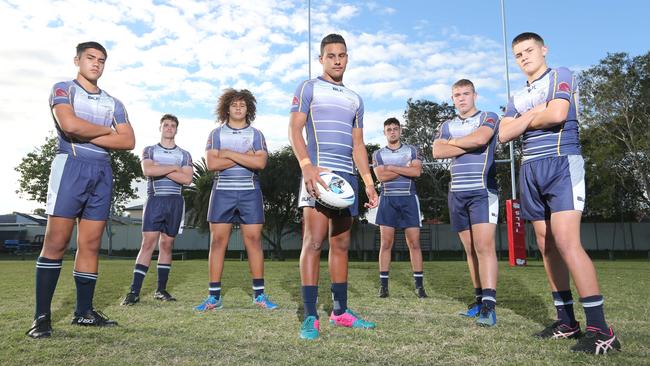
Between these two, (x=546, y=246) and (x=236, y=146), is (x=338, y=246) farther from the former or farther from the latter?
(x=236, y=146)

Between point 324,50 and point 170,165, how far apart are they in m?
3.22

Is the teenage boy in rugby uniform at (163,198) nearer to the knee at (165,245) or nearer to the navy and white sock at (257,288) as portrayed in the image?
the knee at (165,245)

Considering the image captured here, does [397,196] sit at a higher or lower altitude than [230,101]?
lower

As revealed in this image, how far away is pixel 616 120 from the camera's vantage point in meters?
28.4

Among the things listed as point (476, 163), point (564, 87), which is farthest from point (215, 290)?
point (564, 87)

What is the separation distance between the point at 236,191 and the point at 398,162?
2669mm

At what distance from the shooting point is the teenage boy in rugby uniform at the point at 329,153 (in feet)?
12.1

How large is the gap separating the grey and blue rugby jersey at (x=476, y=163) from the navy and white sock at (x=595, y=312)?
5.84 ft

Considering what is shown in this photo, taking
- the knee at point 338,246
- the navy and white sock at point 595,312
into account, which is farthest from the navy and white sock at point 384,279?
the navy and white sock at point 595,312

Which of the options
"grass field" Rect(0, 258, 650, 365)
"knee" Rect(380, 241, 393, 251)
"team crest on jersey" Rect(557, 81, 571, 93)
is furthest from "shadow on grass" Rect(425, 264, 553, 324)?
"team crest on jersey" Rect(557, 81, 571, 93)

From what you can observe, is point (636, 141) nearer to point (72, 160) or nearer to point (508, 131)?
point (508, 131)

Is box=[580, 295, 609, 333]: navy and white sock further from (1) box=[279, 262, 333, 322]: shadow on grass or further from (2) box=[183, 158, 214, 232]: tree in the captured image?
(2) box=[183, 158, 214, 232]: tree

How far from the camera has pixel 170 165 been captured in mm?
6211

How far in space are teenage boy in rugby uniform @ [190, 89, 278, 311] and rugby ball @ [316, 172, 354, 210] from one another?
85.3 inches
